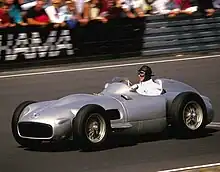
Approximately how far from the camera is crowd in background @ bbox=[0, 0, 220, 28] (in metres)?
17.3

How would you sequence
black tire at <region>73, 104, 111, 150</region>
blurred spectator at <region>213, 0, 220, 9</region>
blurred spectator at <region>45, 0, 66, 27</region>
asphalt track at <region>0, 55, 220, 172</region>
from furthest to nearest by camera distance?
blurred spectator at <region>213, 0, 220, 9</region>, blurred spectator at <region>45, 0, 66, 27</region>, black tire at <region>73, 104, 111, 150</region>, asphalt track at <region>0, 55, 220, 172</region>

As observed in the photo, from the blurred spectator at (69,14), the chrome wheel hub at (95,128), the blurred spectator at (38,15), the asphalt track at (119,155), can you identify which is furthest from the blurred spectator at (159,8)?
the chrome wheel hub at (95,128)

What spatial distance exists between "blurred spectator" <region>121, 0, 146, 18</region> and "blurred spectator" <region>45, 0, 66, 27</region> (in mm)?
1695

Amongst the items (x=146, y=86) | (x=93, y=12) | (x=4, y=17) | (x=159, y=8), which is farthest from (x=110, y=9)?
(x=146, y=86)

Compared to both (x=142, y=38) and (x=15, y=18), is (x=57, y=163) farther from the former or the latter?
(x=142, y=38)

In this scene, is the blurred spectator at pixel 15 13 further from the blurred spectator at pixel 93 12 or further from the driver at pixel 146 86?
the driver at pixel 146 86

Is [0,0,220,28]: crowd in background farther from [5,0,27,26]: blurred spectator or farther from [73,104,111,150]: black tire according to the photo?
[73,104,111,150]: black tire

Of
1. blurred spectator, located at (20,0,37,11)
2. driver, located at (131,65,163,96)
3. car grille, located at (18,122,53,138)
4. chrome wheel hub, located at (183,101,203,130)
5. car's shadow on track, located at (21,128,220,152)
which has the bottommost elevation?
car's shadow on track, located at (21,128,220,152)

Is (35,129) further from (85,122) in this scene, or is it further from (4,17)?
→ (4,17)

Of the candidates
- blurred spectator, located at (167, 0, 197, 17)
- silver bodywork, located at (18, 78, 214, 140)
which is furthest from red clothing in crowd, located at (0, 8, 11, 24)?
silver bodywork, located at (18, 78, 214, 140)

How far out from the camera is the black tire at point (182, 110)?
9.34 meters

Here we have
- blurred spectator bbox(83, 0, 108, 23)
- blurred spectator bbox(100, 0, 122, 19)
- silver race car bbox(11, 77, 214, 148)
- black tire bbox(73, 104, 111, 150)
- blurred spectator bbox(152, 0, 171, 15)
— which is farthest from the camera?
blurred spectator bbox(152, 0, 171, 15)

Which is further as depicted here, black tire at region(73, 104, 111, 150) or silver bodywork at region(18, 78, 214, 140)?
silver bodywork at region(18, 78, 214, 140)

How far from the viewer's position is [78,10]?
18.1 meters
